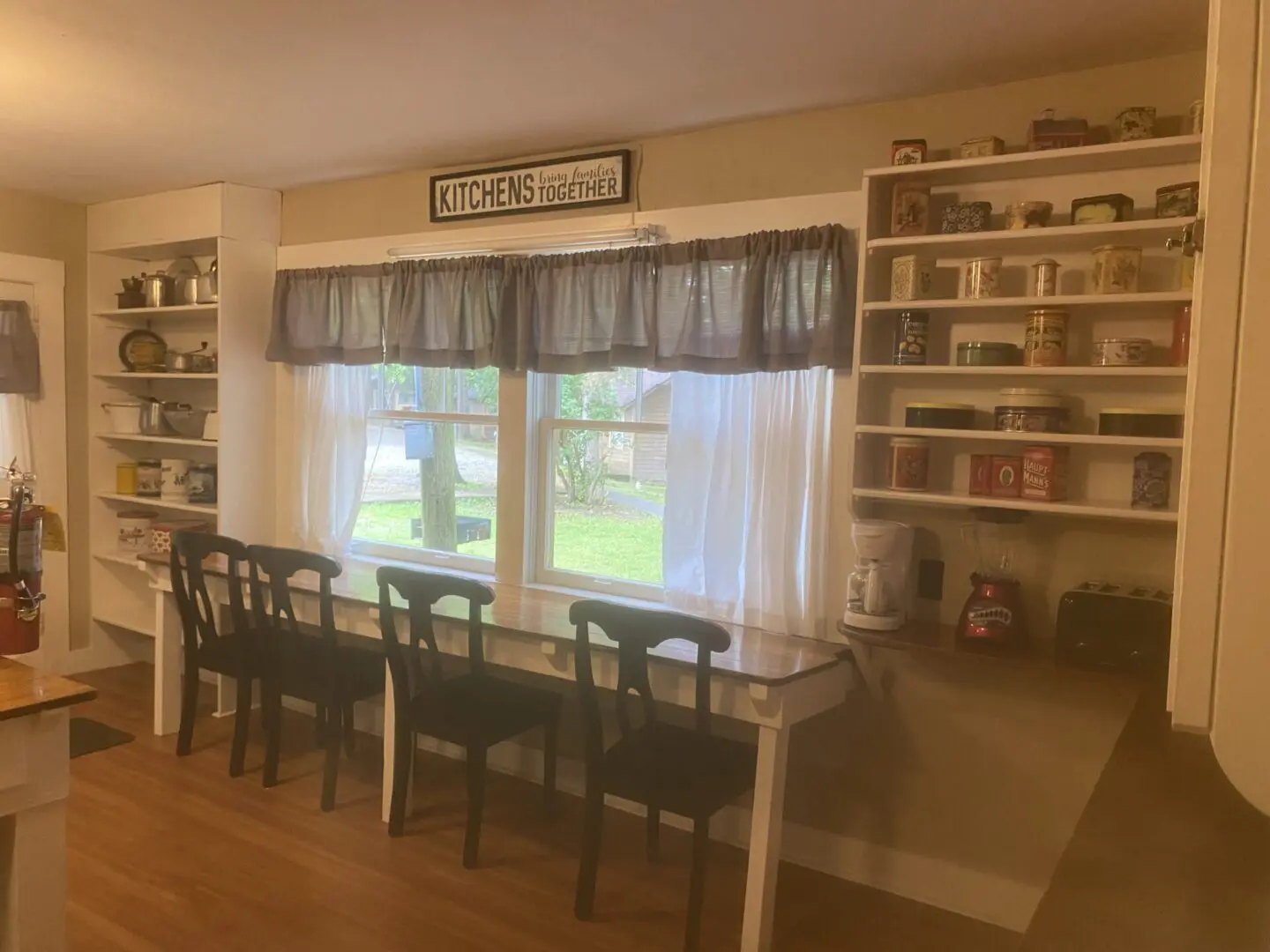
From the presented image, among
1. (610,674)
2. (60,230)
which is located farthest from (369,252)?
(610,674)

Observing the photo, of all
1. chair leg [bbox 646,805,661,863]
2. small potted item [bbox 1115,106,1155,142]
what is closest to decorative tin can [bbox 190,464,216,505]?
chair leg [bbox 646,805,661,863]

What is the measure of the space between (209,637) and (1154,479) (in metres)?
3.41

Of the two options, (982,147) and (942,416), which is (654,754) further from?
(982,147)

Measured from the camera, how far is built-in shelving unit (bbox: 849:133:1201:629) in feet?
8.05

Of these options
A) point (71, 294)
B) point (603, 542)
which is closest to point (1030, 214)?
point (603, 542)

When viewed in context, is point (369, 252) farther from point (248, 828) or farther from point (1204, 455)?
point (1204, 455)

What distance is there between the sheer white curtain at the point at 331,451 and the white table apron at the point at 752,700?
0.92m

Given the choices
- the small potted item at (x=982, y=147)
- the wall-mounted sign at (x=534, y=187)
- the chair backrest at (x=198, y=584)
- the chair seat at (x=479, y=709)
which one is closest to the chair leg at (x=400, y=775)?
the chair seat at (x=479, y=709)

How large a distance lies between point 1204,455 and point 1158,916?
0.71 meters

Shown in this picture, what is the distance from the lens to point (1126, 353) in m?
2.42

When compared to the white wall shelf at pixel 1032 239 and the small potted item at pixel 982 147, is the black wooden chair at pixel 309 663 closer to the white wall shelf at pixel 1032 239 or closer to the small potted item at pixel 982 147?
the white wall shelf at pixel 1032 239

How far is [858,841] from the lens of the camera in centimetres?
308

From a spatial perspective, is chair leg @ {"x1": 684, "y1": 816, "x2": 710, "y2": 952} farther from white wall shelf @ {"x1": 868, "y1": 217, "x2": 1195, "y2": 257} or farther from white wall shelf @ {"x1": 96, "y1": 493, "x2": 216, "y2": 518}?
white wall shelf @ {"x1": 96, "y1": 493, "x2": 216, "y2": 518}

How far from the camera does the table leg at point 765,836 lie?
8.54ft
